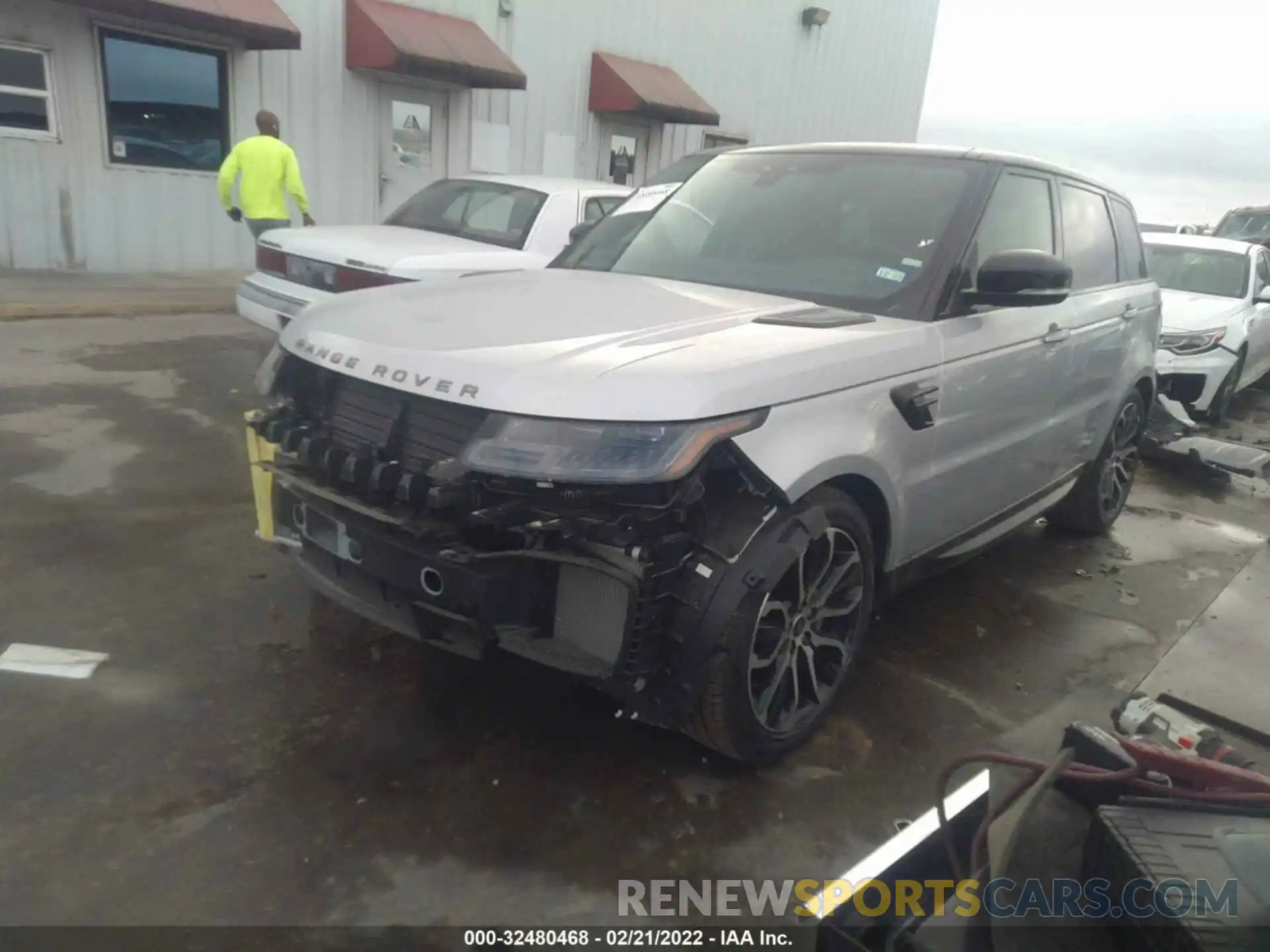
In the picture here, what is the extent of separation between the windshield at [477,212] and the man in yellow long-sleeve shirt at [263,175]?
6.22ft

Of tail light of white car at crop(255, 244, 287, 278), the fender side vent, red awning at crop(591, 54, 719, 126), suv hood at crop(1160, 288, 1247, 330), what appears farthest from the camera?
red awning at crop(591, 54, 719, 126)

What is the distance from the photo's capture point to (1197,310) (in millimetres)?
8250

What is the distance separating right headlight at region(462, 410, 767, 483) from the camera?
223 cm

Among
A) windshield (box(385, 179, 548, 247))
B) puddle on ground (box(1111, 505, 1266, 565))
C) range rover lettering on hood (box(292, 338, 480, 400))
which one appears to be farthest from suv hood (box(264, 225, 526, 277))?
puddle on ground (box(1111, 505, 1266, 565))

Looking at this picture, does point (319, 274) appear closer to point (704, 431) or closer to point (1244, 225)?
point (704, 431)

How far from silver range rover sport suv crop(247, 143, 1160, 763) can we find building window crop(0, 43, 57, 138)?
9.20 meters

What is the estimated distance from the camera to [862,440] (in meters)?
2.76

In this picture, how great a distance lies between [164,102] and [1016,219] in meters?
10.6

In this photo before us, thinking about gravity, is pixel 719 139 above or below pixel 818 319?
above

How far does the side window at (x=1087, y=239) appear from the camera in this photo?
13.7ft

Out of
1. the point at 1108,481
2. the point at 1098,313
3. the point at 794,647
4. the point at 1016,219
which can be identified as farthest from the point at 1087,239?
the point at 794,647

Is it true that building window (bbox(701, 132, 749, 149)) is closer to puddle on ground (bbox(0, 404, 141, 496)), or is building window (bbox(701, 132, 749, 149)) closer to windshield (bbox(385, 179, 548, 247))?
windshield (bbox(385, 179, 548, 247))

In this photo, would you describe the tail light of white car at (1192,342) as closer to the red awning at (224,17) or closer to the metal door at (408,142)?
the red awning at (224,17)

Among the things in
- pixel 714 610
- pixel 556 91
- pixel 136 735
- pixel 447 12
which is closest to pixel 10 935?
pixel 136 735
